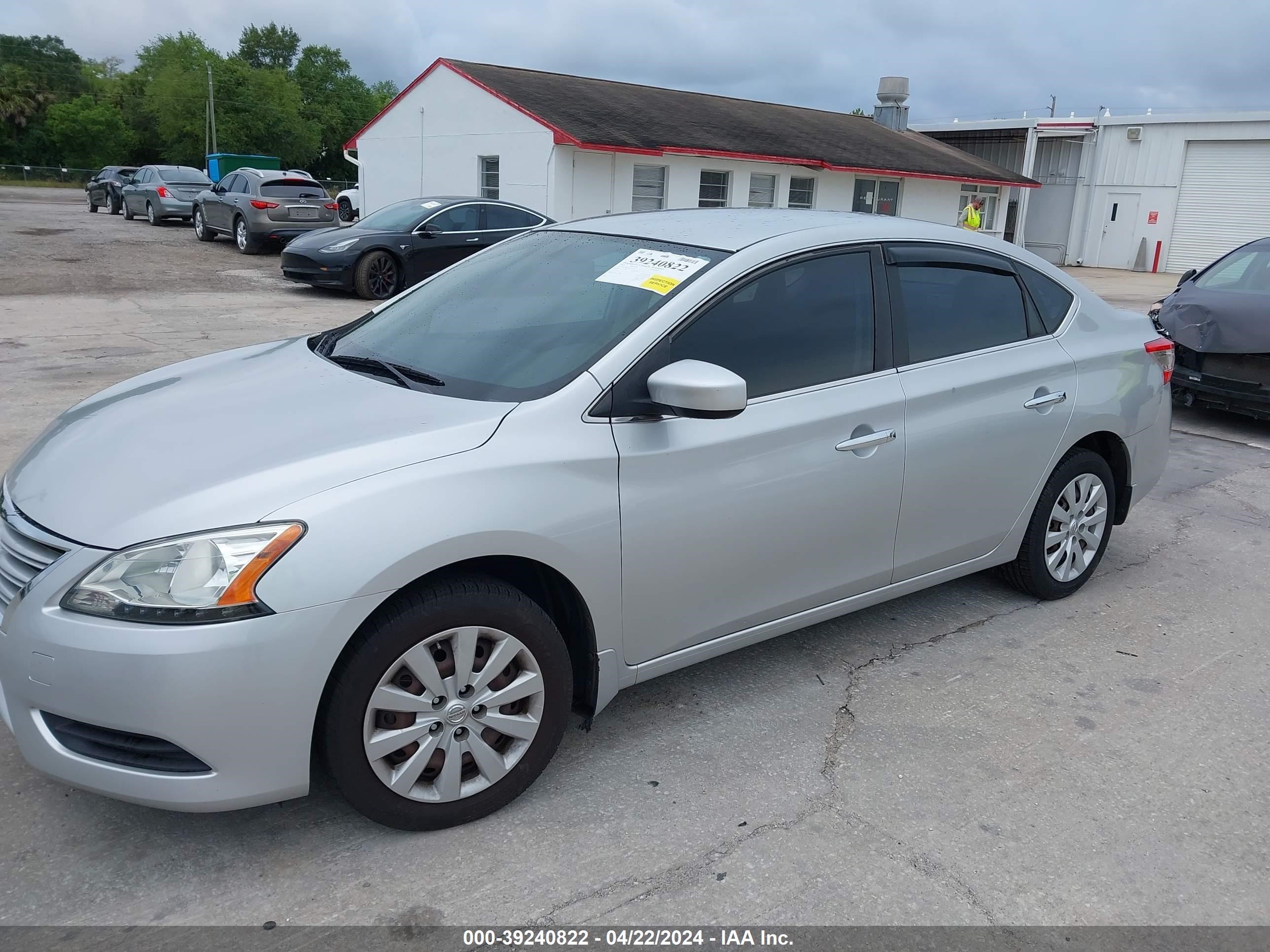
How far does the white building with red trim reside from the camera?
21859mm

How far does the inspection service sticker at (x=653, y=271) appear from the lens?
134 inches

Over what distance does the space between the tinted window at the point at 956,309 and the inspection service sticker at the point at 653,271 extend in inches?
36.7

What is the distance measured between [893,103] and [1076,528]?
33128mm

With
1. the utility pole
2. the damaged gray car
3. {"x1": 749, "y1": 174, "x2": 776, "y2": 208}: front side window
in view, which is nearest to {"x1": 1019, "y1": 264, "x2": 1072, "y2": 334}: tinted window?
the damaged gray car

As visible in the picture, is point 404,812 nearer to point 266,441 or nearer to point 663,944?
point 663,944

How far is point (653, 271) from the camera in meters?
3.51

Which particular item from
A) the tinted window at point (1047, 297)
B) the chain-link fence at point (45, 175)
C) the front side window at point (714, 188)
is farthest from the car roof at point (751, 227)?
the chain-link fence at point (45, 175)

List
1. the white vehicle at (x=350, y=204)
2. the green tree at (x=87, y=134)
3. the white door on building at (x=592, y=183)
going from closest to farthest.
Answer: the white door on building at (x=592, y=183) < the white vehicle at (x=350, y=204) < the green tree at (x=87, y=134)

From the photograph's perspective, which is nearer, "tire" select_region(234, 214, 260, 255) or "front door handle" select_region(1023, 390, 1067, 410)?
"front door handle" select_region(1023, 390, 1067, 410)

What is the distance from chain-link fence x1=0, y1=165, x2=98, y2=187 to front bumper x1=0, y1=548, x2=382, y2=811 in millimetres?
63075

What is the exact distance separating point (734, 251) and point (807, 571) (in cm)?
114

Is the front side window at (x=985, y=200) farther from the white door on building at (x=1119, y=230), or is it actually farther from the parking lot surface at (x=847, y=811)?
the parking lot surface at (x=847, y=811)

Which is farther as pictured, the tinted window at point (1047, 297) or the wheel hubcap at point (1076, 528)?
the wheel hubcap at point (1076, 528)

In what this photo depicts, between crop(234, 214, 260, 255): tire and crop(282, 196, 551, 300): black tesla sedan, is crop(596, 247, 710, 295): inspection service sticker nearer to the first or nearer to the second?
crop(282, 196, 551, 300): black tesla sedan
